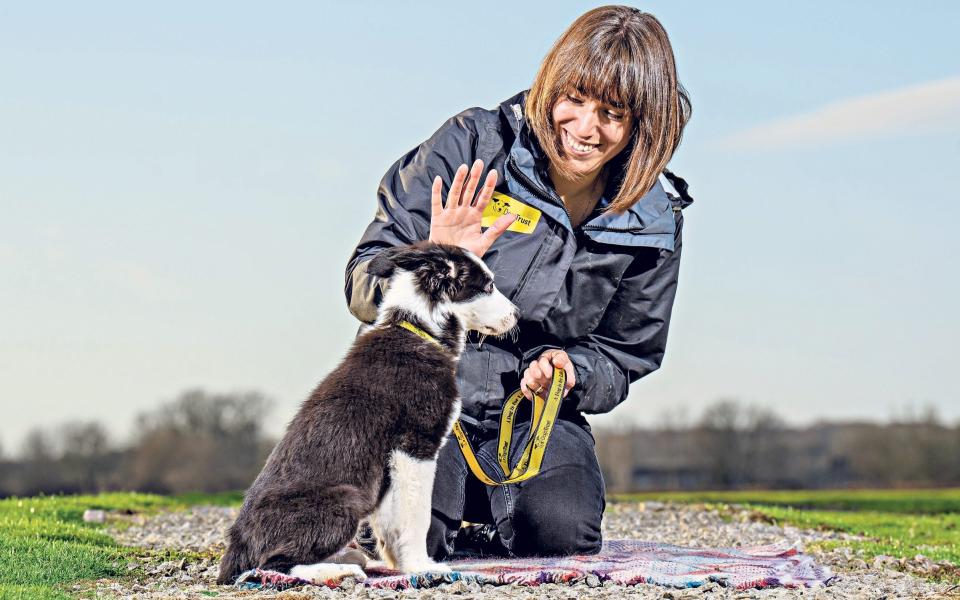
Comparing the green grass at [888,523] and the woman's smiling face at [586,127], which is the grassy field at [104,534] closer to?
the green grass at [888,523]

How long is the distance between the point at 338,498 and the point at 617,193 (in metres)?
2.39

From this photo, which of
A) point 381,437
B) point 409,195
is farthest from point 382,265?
point 381,437

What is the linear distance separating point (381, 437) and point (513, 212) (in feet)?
5.10

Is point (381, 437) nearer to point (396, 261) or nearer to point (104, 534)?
point (396, 261)

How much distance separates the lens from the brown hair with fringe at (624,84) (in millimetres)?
5262

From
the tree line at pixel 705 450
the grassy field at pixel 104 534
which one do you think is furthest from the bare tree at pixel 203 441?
the grassy field at pixel 104 534

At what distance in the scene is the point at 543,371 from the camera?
17.9ft

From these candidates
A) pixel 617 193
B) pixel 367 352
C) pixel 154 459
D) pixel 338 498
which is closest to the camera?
pixel 338 498

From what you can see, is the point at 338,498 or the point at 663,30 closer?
the point at 338,498

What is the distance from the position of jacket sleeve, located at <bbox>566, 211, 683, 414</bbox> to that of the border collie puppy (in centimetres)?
103

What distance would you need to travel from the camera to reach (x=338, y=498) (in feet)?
14.6

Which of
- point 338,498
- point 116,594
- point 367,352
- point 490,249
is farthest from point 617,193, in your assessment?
point 116,594

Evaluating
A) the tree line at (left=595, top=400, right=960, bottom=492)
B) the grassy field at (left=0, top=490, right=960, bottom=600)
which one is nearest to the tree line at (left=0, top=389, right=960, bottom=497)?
the tree line at (left=595, top=400, right=960, bottom=492)

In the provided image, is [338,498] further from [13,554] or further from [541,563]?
[13,554]
